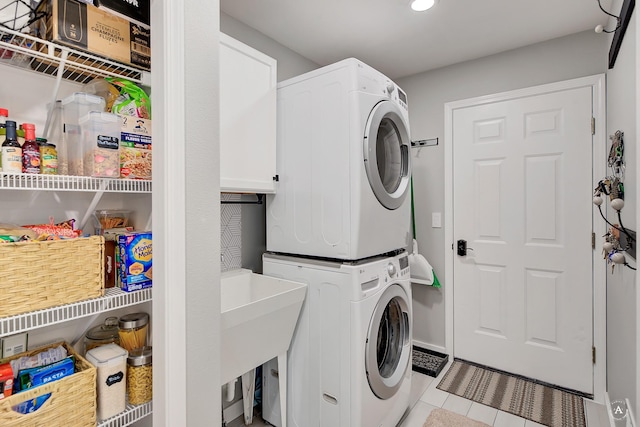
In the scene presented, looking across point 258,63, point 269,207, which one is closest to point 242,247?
point 269,207

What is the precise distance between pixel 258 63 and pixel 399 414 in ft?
7.09

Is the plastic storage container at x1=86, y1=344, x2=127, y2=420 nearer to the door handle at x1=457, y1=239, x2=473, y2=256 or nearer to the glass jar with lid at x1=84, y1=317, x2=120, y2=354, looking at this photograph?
the glass jar with lid at x1=84, y1=317, x2=120, y2=354

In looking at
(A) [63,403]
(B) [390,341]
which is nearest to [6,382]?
(A) [63,403]

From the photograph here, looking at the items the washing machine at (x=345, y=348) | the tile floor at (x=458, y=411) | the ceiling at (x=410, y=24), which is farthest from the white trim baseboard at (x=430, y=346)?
the ceiling at (x=410, y=24)

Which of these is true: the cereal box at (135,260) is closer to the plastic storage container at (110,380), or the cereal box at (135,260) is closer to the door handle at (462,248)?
the plastic storage container at (110,380)

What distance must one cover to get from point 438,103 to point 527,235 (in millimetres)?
1271

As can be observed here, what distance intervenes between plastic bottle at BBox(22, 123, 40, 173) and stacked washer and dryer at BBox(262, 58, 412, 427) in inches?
44.3

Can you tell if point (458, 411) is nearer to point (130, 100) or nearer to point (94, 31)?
point (130, 100)

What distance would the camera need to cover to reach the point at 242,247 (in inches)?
83.2

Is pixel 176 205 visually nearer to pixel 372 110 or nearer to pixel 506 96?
pixel 372 110

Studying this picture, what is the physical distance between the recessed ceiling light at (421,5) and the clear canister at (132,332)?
205 centimetres

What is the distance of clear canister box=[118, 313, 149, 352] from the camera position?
1163 millimetres

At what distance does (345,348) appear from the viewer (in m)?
1.61

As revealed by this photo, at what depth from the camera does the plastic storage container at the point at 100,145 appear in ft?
3.29
